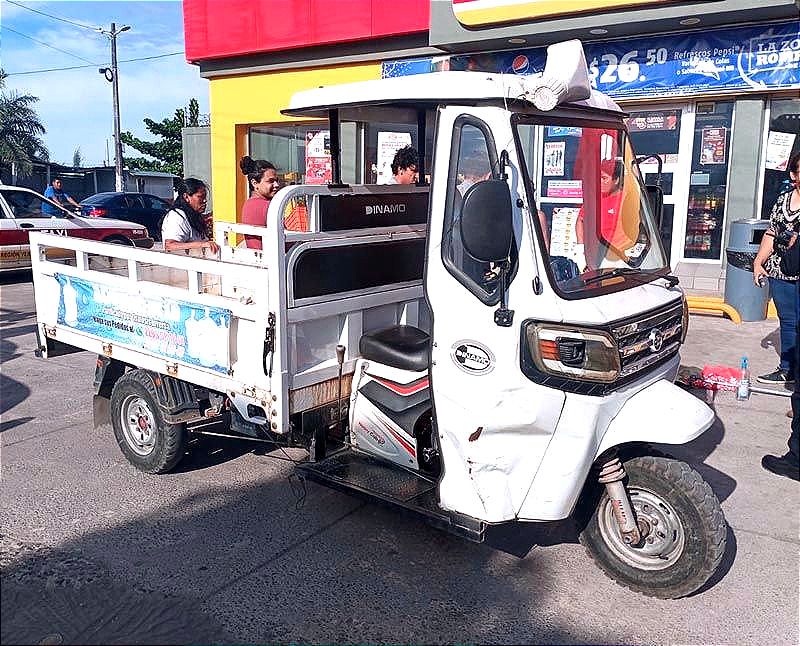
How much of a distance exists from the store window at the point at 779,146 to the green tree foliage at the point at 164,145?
35.9m

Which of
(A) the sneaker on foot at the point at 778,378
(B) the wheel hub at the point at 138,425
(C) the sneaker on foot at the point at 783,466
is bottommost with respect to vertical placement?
(C) the sneaker on foot at the point at 783,466

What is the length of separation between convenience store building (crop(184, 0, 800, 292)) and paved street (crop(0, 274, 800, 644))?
356 cm

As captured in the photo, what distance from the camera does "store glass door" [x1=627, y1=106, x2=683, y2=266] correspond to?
10.6 m

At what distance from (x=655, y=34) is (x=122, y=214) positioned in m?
15.9

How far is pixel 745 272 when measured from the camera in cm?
952

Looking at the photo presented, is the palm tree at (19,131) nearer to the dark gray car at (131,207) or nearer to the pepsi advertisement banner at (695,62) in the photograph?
the dark gray car at (131,207)

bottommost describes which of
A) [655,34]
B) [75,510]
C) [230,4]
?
[75,510]

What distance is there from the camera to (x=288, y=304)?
398cm

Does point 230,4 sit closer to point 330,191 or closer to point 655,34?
point 655,34

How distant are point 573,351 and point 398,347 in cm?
114

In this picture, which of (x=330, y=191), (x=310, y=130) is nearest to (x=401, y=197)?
(x=330, y=191)

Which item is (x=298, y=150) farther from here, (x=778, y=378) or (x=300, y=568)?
(x=300, y=568)

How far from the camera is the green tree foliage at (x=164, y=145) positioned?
4141cm

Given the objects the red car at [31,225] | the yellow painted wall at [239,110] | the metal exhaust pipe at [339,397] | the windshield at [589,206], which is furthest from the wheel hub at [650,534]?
the yellow painted wall at [239,110]
